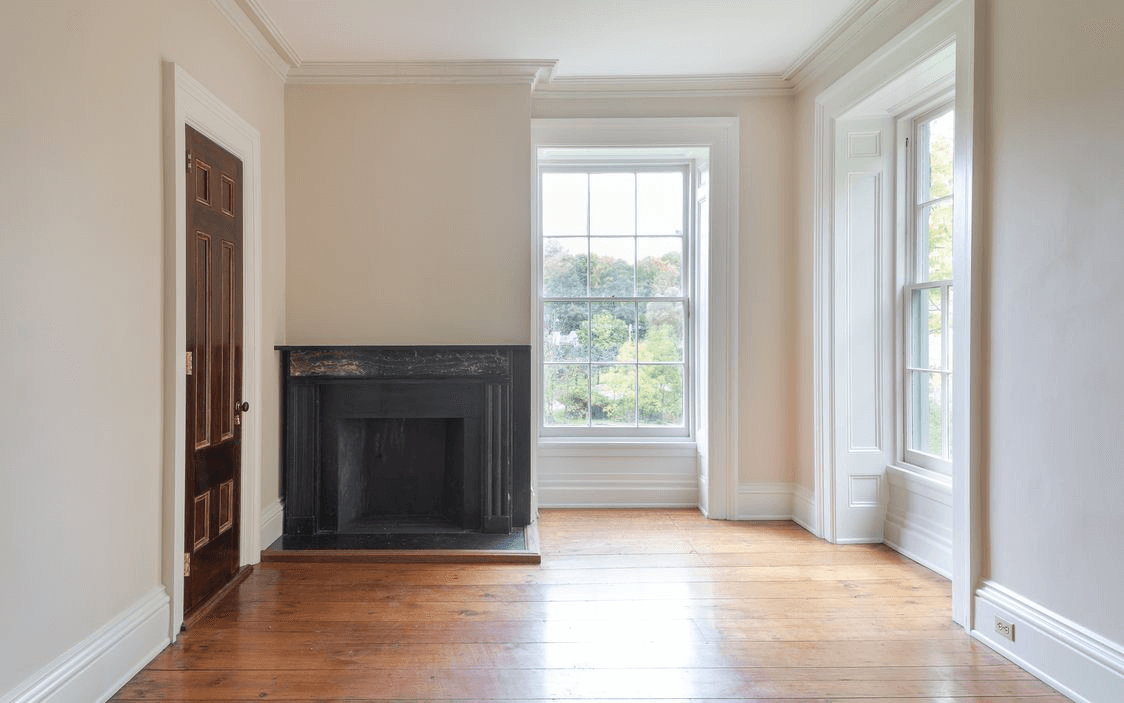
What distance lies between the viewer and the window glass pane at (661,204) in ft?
16.5

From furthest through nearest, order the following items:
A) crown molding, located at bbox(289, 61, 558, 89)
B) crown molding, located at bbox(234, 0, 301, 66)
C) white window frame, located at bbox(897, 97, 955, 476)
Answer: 1. crown molding, located at bbox(289, 61, 558, 89)
2. white window frame, located at bbox(897, 97, 955, 476)
3. crown molding, located at bbox(234, 0, 301, 66)

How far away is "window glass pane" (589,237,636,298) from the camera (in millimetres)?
5027

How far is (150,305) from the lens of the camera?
8.78 ft

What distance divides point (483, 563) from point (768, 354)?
226 cm

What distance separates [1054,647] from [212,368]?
3.52 metres

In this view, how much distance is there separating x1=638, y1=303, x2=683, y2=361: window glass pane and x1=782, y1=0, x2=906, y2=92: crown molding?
1.66 m

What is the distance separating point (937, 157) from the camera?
12.4 ft

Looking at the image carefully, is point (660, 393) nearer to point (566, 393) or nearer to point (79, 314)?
point (566, 393)

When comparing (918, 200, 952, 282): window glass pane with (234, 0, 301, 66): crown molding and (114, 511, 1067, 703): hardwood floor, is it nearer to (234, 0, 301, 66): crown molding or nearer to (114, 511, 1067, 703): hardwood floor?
(114, 511, 1067, 703): hardwood floor

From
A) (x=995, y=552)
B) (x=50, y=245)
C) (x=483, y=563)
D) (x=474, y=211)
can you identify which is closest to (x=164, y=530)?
→ (x=50, y=245)

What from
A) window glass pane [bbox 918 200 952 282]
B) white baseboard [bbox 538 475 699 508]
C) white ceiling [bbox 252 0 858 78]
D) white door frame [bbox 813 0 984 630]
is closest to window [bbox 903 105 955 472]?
window glass pane [bbox 918 200 952 282]

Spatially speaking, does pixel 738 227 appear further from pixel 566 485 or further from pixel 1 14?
pixel 1 14

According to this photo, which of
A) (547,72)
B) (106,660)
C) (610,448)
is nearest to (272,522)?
(106,660)

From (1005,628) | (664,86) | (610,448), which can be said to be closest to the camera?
(1005,628)
